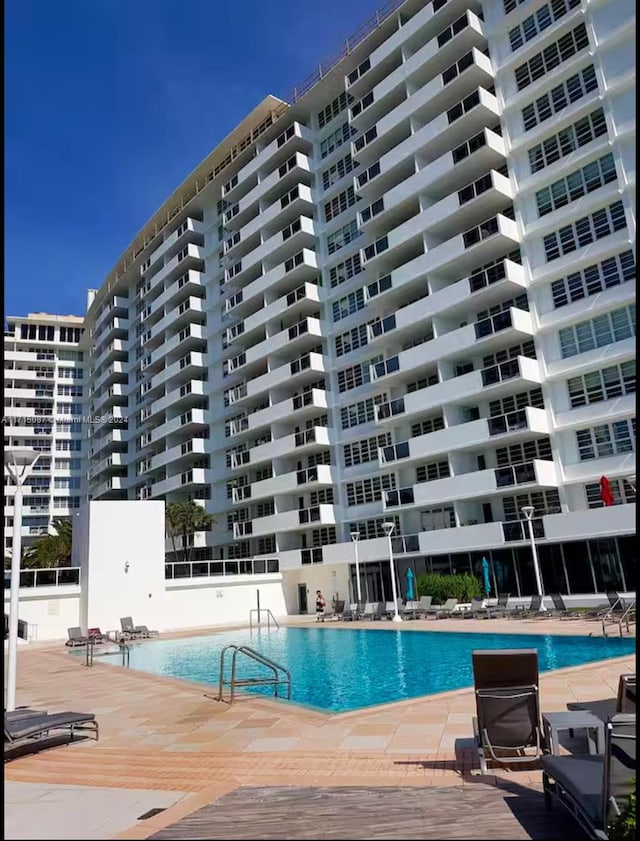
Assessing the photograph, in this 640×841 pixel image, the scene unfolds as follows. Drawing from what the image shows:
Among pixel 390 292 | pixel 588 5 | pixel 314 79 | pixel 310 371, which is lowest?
pixel 310 371

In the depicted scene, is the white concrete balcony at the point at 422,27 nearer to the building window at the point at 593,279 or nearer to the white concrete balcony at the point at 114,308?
the building window at the point at 593,279

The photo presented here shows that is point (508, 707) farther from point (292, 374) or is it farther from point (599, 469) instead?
point (292, 374)

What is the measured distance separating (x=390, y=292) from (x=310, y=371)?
7.81m

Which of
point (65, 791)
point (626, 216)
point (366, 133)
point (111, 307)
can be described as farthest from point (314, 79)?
point (65, 791)

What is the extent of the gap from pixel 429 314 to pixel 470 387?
16.6ft

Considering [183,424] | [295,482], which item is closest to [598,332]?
[295,482]

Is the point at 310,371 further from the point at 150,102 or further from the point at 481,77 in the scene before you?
the point at 150,102

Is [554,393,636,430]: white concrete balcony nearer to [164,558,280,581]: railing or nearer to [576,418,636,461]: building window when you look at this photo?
[576,418,636,461]: building window

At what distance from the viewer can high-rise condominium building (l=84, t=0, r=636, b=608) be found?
1142 inches

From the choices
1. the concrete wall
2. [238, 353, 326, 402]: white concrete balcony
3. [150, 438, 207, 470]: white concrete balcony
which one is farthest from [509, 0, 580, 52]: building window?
[150, 438, 207, 470]: white concrete balcony

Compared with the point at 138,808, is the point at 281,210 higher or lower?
higher

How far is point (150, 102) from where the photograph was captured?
648cm

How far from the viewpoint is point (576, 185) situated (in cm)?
3048

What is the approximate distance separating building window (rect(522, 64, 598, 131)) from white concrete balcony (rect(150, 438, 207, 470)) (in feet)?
106
